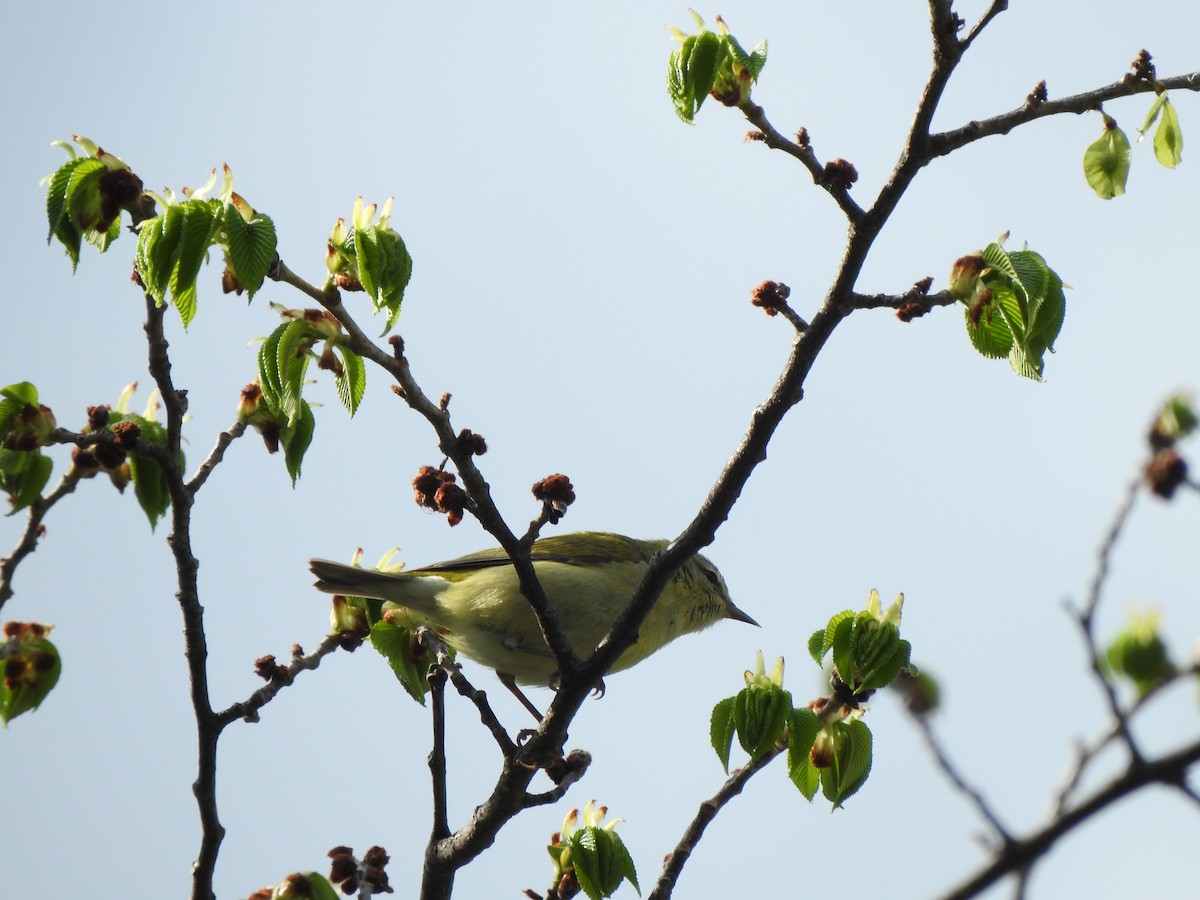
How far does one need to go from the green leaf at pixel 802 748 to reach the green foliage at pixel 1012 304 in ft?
4.15

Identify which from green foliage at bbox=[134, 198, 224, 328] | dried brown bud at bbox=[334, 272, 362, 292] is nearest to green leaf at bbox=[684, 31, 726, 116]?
dried brown bud at bbox=[334, 272, 362, 292]

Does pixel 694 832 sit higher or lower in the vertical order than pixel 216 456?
lower

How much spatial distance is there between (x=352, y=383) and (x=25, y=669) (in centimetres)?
173

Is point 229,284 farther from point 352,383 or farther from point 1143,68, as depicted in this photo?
point 1143,68

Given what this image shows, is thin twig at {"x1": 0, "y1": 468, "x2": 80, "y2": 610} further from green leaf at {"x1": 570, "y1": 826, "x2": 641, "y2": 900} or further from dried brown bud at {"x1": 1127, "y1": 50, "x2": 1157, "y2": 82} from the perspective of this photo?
dried brown bud at {"x1": 1127, "y1": 50, "x2": 1157, "y2": 82}

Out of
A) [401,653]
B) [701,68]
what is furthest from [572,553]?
[701,68]

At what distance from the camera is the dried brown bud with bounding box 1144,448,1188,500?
6.59 ft

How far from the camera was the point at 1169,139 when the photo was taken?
3814mm

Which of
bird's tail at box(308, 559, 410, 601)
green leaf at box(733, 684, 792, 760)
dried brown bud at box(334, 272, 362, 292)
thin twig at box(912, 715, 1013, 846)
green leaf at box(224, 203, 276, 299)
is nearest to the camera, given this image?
thin twig at box(912, 715, 1013, 846)

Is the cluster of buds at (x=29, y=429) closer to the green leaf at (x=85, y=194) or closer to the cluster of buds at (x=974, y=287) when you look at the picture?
the green leaf at (x=85, y=194)

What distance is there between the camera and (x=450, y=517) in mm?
3473

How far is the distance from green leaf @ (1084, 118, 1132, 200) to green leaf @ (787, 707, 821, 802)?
→ 6.31 feet

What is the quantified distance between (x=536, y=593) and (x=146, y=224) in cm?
159

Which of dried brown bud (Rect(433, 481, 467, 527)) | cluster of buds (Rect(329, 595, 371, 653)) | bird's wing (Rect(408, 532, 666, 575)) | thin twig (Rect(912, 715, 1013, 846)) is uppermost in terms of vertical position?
bird's wing (Rect(408, 532, 666, 575))
